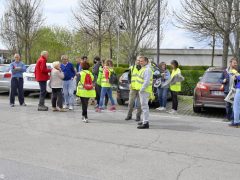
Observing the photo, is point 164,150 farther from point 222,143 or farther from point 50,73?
point 50,73

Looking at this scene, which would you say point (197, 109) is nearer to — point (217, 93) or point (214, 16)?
point (217, 93)

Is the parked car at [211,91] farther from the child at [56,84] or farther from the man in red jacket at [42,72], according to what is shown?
the man in red jacket at [42,72]

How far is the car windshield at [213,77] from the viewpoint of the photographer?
11.3 meters

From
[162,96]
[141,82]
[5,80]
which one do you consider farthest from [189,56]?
[141,82]

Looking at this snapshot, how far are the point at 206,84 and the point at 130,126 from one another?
3.56 meters

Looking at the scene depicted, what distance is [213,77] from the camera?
1137 cm

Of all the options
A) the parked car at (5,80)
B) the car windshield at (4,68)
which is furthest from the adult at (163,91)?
the car windshield at (4,68)

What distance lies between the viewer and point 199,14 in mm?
17250

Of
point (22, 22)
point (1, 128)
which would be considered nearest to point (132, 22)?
point (22, 22)

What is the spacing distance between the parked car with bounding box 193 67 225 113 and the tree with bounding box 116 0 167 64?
12.5 metres

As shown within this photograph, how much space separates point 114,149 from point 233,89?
428 centimetres

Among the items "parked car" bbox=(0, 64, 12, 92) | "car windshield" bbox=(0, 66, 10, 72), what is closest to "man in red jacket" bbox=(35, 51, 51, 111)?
"parked car" bbox=(0, 64, 12, 92)

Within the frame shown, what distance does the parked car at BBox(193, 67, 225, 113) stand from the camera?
10.9 m

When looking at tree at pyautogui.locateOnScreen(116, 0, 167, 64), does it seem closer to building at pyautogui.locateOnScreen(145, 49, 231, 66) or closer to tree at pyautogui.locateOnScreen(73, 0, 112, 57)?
tree at pyautogui.locateOnScreen(73, 0, 112, 57)
